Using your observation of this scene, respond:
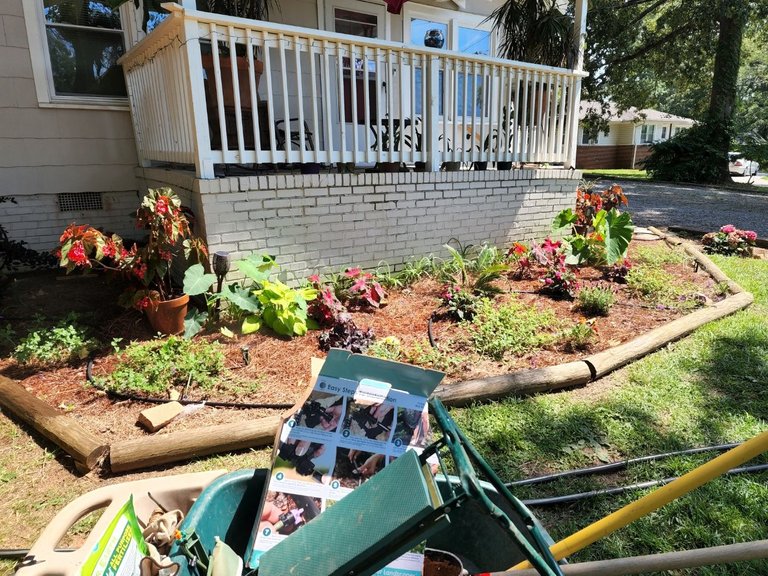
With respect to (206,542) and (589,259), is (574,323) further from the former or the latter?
(206,542)

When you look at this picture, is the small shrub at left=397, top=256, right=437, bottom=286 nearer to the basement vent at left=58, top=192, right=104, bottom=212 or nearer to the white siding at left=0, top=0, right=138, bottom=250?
the white siding at left=0, top=0, right=138, bottom=250

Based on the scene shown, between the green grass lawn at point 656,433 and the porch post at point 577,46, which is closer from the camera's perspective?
the green grass lawn at point 656,433

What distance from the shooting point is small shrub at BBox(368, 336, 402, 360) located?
3.47 m

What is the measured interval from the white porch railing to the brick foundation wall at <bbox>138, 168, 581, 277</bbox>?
213 millimetres

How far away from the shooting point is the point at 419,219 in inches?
206

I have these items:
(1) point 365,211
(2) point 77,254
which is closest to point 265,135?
(1) point 365,211

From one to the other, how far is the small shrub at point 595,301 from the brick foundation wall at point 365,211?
5.27ft

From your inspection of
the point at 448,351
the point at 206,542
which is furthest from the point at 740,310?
the point at 206,542

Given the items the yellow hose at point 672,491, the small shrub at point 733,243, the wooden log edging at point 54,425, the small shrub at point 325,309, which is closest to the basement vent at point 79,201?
the wooden log edging at point 54,425

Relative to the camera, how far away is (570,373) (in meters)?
3.24

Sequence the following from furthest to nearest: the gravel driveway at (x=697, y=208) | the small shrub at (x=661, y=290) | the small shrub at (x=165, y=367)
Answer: the gravel driveway at (x=697, y=208)
the small shrub at (x=661, y=290)
the small shrub at (x=165, y=367)

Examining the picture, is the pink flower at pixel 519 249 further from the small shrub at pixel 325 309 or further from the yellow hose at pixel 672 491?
the yellow hose at pixel 672 491

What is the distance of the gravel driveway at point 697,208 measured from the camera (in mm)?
8984

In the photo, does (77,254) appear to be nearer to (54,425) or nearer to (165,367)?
(165,367)
